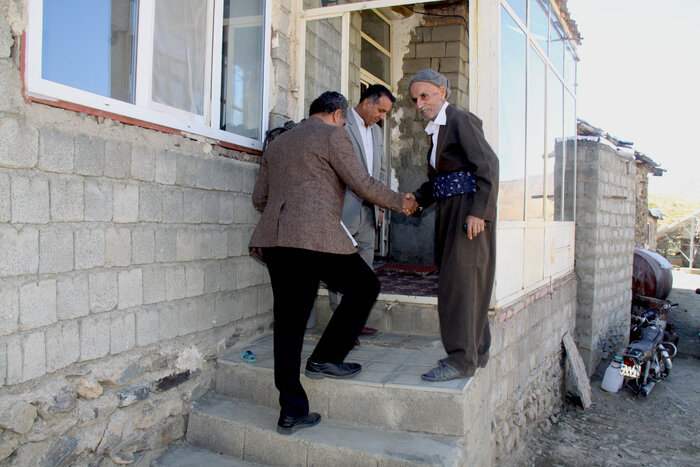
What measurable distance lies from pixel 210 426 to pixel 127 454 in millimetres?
490

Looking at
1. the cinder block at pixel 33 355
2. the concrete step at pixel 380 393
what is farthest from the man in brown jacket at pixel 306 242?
the cinder block at pixel 33 355

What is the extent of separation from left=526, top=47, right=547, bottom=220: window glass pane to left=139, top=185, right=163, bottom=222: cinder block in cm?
356

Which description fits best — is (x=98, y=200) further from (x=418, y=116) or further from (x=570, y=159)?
(x=570, y=159)

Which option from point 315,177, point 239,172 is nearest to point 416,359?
point 315,177

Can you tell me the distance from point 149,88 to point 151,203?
69cm

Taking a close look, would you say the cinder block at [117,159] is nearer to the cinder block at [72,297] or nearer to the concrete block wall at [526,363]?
the cinder block at [72,297]

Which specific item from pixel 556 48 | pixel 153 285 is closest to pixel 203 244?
pixel 153 285

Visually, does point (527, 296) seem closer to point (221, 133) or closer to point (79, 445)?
point (221, 133)

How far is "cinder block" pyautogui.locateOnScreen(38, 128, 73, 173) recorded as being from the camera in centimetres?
253

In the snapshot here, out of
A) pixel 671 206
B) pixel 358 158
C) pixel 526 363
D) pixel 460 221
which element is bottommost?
pixel 526 363

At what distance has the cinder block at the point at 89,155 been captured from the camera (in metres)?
2.69

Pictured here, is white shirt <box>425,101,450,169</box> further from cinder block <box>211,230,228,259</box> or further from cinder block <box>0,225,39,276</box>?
cinder block <box>0,225,39,276</box>

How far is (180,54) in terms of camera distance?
11.4 ft

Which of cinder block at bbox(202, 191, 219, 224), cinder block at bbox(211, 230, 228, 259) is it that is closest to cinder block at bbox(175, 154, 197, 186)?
cinder block at bbox(202, 191, 219, 224)
